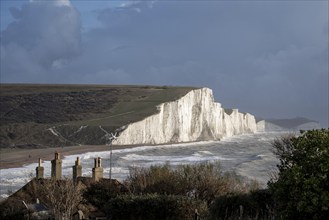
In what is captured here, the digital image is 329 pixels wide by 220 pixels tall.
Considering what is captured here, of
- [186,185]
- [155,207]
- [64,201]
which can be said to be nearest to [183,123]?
[186,185]

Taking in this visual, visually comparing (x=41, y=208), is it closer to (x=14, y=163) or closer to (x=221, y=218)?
(x=221, y=218)

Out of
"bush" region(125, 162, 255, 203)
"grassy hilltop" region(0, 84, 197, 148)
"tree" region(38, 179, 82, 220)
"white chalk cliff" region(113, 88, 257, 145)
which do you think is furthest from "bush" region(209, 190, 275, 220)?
"white chalk cliff" region(113, 88, 257, 145)

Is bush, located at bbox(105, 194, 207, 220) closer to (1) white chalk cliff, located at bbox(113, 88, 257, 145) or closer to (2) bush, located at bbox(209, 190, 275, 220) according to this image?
(2) bush, located at bbox(209, 190, 275, 220)

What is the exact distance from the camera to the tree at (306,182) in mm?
8992

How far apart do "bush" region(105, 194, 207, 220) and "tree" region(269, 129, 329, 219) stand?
4.03m

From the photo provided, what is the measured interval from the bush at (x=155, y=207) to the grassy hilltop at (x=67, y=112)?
235ft

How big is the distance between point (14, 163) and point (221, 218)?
46596mm

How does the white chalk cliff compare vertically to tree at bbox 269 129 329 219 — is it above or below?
above

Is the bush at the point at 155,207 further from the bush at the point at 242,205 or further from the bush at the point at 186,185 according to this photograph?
the bush at the point at 186,185

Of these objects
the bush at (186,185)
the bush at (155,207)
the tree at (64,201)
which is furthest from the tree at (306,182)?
the bush at (186,185)

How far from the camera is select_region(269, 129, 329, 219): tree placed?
8.99 m

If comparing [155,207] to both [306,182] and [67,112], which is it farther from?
[67,112]

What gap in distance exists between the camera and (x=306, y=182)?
8953mm

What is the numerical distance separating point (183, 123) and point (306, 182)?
99.0 meters
